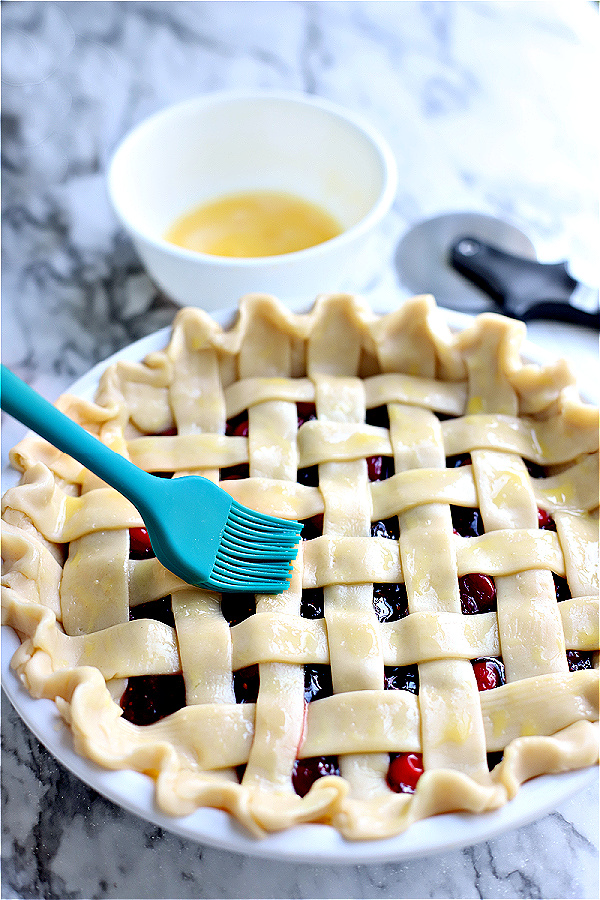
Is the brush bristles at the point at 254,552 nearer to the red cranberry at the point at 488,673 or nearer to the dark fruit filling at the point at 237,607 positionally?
the dark fruit filling at the point at 237,607

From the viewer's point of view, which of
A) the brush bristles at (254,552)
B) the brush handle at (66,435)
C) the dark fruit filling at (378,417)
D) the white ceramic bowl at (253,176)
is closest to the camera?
the brush handle at (66,435)

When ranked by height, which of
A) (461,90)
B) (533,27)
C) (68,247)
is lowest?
(68,247)

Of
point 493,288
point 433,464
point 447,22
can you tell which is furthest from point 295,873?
point 447,22

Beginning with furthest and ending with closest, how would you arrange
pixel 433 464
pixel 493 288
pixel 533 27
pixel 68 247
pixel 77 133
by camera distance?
pixel 533 27 < pixel 77 133 < pixel 68 247 < pixel 493 288 < pixel 433 464

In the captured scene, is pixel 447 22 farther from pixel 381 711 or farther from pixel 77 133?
pixel 381 711

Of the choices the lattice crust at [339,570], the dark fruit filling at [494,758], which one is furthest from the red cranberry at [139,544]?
the dark fruit filling at [494,758]

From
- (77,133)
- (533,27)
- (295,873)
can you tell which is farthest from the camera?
(533,27)

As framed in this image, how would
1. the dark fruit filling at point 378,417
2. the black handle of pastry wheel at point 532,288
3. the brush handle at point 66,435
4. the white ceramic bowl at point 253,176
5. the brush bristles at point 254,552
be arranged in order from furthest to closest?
the black handle of pastry wheel at point 532,288
the white ceramic bowl at point 253,176
the dark fruit filling at point 378,417
the brush bristles at point 254,552
the brush handle at point 66,435

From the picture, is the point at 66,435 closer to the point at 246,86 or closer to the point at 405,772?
the point at 405,772
